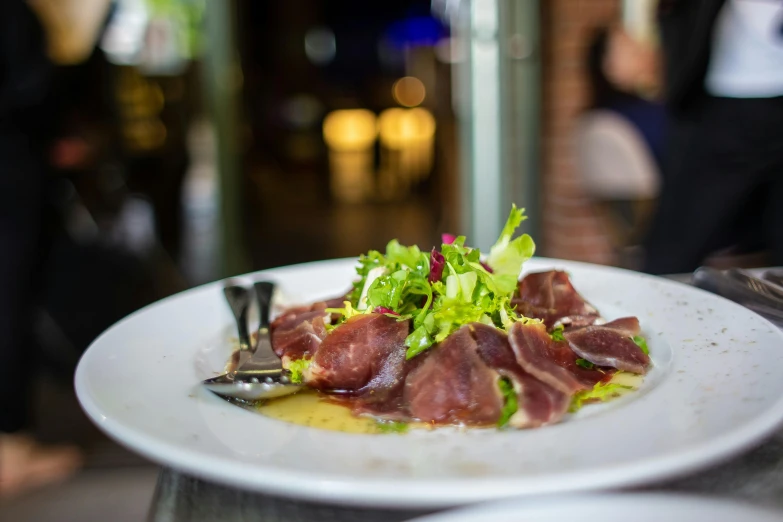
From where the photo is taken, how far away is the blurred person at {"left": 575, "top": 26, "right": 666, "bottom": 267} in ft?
11.5

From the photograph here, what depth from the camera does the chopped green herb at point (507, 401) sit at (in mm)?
773

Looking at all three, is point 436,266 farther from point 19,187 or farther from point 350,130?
point 350,130

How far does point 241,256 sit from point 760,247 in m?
3.03

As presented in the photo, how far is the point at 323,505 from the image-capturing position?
0.64m

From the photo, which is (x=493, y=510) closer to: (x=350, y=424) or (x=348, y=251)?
(x=350, y=424)

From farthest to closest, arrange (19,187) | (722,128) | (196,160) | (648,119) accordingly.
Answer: (196,160), (648,119), (19,187), (722,128)

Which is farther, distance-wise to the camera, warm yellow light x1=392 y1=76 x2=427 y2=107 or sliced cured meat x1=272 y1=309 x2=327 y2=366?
warm yellow light x1=392 y1=76 x2=427 y2=107

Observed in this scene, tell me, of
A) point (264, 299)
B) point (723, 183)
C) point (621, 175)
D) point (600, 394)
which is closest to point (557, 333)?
point (600, 394)

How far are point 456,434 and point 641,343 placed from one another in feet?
1.44

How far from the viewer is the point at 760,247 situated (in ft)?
6.72

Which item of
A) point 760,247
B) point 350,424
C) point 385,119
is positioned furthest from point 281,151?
point 350,424

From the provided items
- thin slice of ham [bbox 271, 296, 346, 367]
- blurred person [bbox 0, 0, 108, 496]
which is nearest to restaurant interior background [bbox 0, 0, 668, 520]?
blurred person [bbox 0, 0, 108, 496]

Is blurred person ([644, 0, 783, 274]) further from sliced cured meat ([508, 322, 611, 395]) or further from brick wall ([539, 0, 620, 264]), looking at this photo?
brick wall ([539, 0, 620, 264])

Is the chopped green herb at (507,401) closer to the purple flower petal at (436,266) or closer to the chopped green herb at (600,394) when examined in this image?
the chopped green herb at (600,394)
